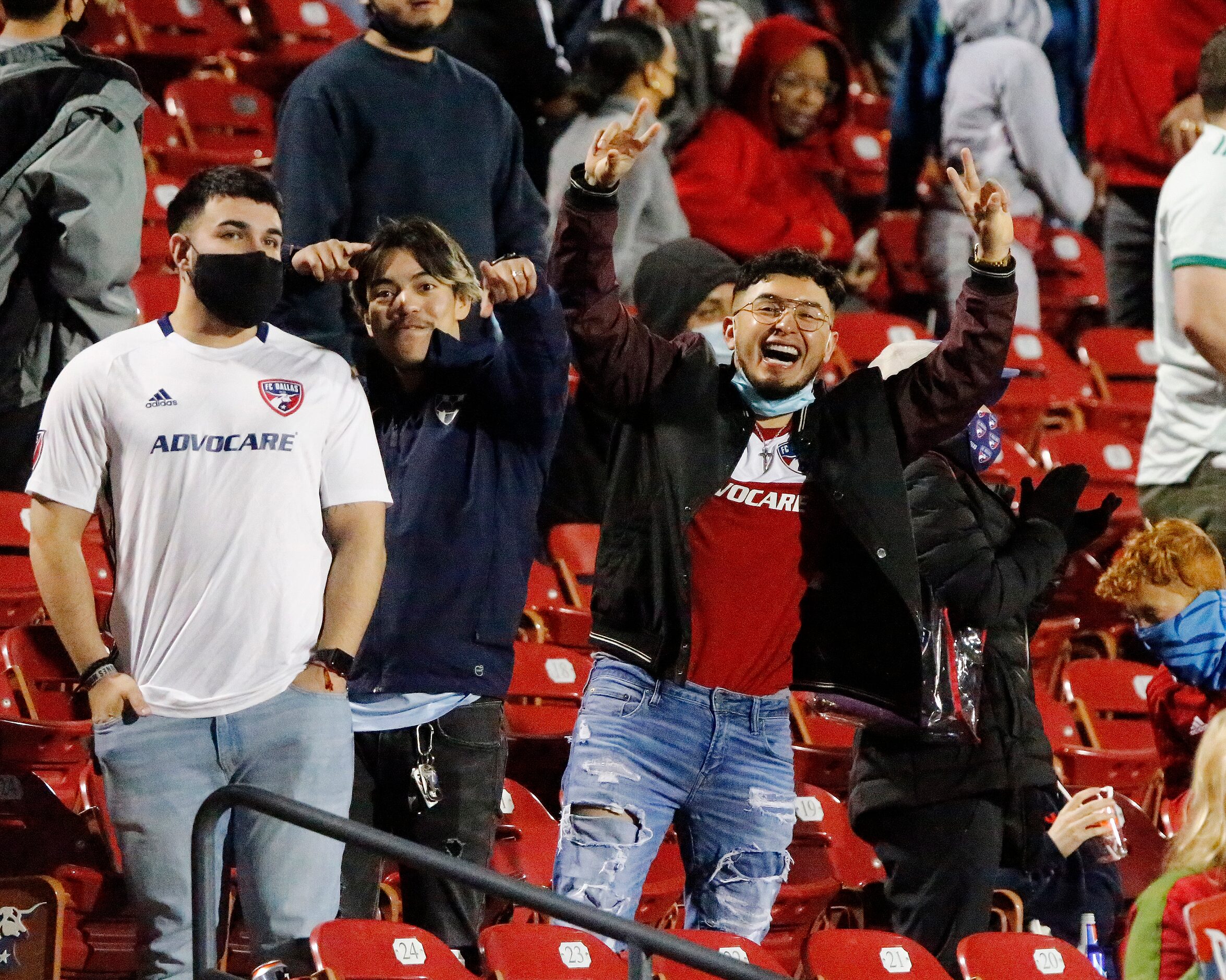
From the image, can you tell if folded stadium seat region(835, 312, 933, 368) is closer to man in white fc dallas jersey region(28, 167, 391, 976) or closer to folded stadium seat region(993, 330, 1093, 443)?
folded stadium seat region(993, 330, 1093, 443)

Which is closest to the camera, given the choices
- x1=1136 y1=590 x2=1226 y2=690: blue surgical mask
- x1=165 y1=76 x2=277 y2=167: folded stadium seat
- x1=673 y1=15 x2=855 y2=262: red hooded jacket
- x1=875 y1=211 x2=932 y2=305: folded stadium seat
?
x1=1136 y1=590 x2=1226 y2=690: blue surgical mask

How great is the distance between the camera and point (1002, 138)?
7289mm

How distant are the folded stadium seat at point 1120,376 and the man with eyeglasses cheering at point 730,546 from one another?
375 centimetres

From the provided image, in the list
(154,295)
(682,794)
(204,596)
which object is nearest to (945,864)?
(682,794)

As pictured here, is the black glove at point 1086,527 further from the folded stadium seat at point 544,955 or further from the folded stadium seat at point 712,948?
the folded stadium seat at point 544,955

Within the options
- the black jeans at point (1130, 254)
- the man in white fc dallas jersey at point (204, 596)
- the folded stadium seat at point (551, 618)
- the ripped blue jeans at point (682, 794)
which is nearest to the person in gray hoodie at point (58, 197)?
the man in white fc dallas jersey at point (204, 596)

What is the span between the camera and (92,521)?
5012 mm

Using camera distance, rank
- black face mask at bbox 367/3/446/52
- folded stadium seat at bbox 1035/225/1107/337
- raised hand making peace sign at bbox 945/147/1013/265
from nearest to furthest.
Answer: raised hand making peace sign at bbox 945/147/1013/265, black face mask at bbox 367/3/446/52, folded stadium seat at bbox 1035/225/1107/337

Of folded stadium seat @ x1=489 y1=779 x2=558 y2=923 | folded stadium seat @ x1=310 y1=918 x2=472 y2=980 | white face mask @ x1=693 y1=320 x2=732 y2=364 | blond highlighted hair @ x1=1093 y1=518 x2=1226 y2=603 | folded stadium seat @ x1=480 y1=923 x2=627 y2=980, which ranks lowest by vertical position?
folded stadium seat @ x1=489 y1=779 x2=558 y2=923

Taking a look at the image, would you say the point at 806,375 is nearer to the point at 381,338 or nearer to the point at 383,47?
the point at 381,338

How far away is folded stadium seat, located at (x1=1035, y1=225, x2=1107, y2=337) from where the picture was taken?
771 cm

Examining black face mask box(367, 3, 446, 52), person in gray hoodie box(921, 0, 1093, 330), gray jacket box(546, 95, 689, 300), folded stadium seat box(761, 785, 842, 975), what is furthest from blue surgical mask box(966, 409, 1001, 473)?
person in gray hoodie box(921, 0, 1093, 330)

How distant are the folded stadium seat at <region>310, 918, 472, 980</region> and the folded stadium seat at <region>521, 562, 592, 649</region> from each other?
1801mm

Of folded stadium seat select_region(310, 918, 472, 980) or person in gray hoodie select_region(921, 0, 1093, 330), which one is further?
person in gray hoodie select_region(921, 0, 1093, 330)
